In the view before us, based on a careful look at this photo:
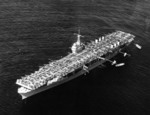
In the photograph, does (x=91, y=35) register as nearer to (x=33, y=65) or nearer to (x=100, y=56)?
(x=100, y=56)

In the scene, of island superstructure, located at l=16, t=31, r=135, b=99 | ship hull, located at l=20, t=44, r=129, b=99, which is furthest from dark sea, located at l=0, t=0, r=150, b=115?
island superstructure, located at l=16, t=31, r=135, b=99

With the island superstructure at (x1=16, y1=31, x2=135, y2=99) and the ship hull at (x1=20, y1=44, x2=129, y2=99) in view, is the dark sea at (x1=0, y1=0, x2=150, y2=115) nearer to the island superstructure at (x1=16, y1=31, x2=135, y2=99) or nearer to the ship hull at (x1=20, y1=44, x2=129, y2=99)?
the ship hull at (x1=20, y1=44, x2=129, y2=99)

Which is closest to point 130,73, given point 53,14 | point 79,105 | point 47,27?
point 79,105

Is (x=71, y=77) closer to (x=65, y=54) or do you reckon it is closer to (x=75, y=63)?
(x=75, y=63)

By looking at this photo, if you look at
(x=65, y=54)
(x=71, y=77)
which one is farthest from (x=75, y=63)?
(x=65, y=54)

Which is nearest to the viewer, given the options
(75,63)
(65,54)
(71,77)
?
(71,77)
